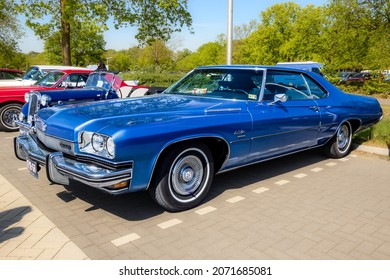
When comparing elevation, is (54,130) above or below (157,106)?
below

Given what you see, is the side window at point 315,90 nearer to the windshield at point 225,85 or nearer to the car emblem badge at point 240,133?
the windshield at point 225,85

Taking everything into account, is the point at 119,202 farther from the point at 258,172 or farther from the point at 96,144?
the point at 258,172

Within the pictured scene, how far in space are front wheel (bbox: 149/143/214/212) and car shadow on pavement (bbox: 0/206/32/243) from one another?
139 cm

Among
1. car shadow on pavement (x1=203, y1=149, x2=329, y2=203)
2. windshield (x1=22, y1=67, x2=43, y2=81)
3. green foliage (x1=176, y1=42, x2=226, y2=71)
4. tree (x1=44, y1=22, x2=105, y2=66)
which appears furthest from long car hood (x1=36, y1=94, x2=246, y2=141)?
green foliage (x1=176, y1=42, x2=226, y2=71)

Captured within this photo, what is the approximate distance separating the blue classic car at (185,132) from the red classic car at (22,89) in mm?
4803

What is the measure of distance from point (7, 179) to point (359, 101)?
6102 millimetres

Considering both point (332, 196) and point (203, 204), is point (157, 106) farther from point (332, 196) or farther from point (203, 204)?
point (332, 196)

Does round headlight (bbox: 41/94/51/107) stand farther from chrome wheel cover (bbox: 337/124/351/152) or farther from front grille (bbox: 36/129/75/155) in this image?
chrome wheel cover (bbox: 337/124/351/152)

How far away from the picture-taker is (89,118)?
11.4 ft

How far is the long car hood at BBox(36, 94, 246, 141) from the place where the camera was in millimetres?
3355

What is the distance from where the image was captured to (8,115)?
342 inches

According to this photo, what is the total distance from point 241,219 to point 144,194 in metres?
1.36

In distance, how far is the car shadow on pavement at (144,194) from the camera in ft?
12.7
